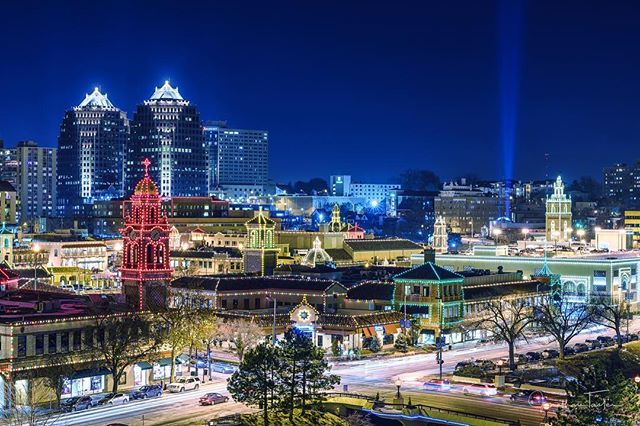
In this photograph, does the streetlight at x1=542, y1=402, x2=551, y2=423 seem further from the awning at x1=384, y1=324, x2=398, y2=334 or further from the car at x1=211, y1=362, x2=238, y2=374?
the awning at x1=384, y1=324, x2=398, y2=334

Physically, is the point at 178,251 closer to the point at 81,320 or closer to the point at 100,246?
the point at 100,246

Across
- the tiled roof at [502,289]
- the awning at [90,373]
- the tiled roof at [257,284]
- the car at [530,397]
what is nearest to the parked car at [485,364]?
the car at [530,397]

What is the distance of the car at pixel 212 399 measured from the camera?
65.1 meters

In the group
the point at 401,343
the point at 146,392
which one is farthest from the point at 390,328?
the point at 146,392

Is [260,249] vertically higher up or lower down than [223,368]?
higher up

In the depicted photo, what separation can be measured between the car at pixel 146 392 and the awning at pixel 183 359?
8872 mm

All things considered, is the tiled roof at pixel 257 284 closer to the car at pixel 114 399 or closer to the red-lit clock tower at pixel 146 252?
the red-lit clock tower at pixel 146 252

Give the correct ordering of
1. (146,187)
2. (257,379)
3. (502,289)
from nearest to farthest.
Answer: (257,379) < (146,187) < (502,289)

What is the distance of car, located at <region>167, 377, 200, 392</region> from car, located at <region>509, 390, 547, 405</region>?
19.0 meters

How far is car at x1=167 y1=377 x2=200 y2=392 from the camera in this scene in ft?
230

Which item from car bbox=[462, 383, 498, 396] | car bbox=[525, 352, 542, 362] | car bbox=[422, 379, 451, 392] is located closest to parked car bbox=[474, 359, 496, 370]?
car bbox=[525, 352, 542, 362]

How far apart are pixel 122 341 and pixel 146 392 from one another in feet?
12.0

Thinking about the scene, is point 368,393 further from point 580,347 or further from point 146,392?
point 580,347

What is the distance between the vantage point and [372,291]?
98.4m
